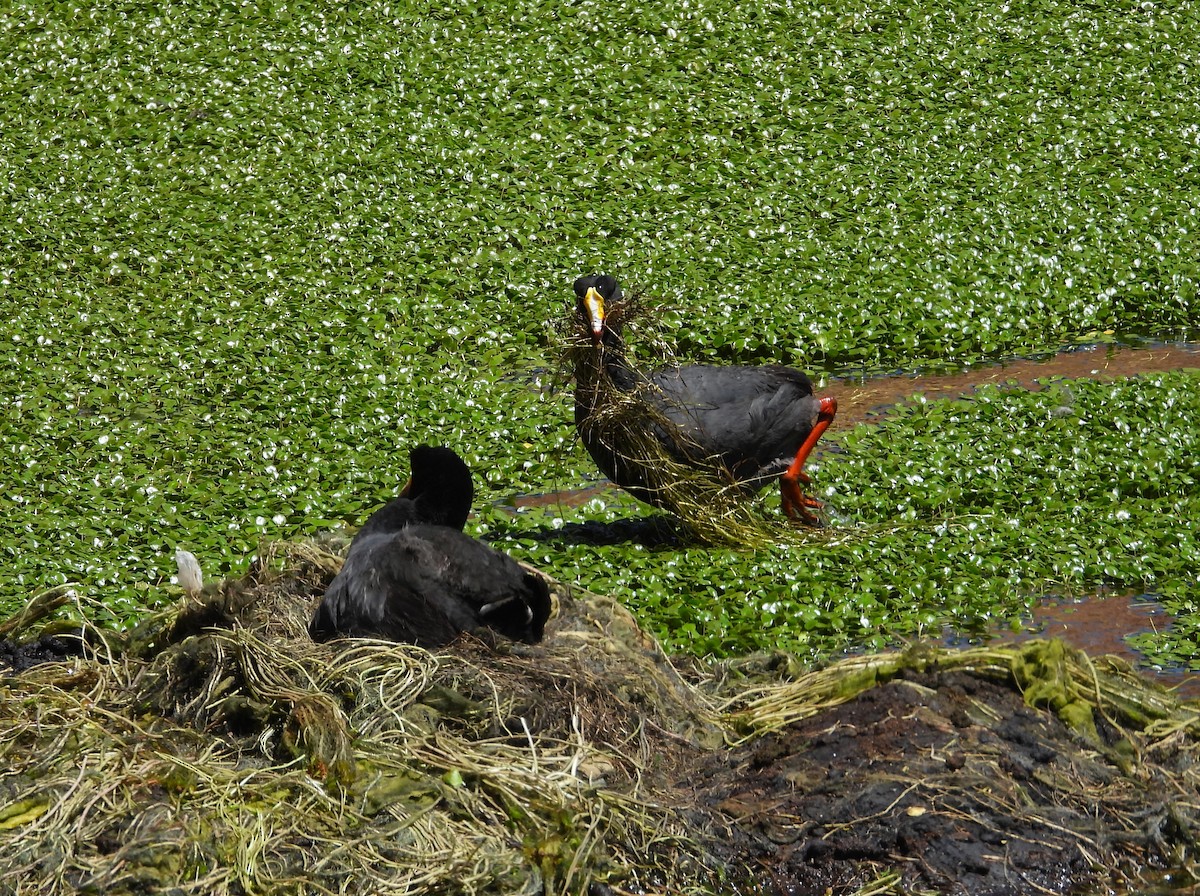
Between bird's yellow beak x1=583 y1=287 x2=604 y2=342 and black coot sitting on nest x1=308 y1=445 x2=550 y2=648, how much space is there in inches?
81.4

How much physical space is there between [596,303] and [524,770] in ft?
12.2

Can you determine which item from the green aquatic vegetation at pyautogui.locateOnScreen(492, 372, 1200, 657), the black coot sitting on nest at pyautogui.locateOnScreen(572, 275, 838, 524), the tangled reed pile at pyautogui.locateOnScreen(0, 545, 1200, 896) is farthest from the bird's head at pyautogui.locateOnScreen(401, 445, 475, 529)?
the black coot sitting on nest at pyautogui.locateOnScreen(572, 275, 838, 524)

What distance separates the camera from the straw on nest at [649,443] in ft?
30.8

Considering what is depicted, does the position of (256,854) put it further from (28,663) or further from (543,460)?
(543,460)

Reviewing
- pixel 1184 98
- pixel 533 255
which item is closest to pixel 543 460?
pixel 533 255

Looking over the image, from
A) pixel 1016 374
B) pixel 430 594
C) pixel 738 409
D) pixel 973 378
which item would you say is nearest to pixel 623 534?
pixel 738 409

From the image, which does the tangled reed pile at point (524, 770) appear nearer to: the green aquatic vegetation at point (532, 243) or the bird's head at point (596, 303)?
the green aquatic vegetation at point (532, 243)

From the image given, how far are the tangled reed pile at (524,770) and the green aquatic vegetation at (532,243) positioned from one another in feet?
4.21

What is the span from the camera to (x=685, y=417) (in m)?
9.57

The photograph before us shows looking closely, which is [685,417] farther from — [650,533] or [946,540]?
[946,540]

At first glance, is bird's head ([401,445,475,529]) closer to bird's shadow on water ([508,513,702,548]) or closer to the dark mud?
bird's shadow on water ([508,513,702,548])

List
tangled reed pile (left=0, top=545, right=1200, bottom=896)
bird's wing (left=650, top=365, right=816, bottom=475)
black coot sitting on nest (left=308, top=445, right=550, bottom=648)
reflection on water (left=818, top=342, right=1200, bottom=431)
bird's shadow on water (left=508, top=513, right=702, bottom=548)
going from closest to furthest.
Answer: tangled reed pile (left=0, top=545, right=1200, bottom=896) → black coot sitting on nest (left=308, top=445, right=550, bottom=648) → bird's wing (left=650, top=365, right=816, bottom=475) → bird's shadow on water (left=508, top=513, right=702, bottom=548) → reflection on water (left=818, top=342, right=1200, bottom=431)

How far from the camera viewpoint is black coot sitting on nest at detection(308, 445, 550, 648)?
7402mm

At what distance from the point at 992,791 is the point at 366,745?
2968mm
